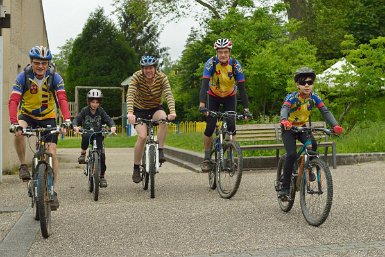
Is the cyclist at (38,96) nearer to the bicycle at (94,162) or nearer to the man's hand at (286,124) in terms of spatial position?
the bicycle at (94,162)

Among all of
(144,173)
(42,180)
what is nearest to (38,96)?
(42,180)

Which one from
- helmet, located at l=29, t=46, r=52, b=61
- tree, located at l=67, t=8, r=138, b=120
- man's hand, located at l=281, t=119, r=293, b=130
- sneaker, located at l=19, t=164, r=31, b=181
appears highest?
tree, located at l=67, t=8, r=138, b=120

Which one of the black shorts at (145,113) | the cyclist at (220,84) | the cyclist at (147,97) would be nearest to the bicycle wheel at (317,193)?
the cyclist at (220,84)

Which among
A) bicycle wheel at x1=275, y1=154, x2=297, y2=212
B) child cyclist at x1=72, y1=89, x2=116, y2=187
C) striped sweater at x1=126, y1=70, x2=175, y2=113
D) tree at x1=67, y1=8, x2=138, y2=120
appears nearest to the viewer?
bicycle wheel at x1=275, y1=154, x2=297, y2=212

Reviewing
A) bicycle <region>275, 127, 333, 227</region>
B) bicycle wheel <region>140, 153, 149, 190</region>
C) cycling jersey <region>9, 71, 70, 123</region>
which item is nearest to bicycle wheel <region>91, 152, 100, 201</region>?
bicycle wheel <region>140, 153, 149, 190</region>

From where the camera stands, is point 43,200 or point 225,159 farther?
point 225,159

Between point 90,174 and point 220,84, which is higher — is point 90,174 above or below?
below

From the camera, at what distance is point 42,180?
5605 millimetres

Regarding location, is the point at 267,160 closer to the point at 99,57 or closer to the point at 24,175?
the point at 24,175

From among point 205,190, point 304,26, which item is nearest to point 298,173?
point 205,190

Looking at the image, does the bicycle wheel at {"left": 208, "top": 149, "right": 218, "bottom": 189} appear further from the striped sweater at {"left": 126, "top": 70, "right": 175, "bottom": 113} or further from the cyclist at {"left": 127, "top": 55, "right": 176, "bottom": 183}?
the striped sweater at {"left": 126, "top": 70, "right": 175, "bottom": 113}

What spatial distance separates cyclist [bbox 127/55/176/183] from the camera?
8445 millimetres

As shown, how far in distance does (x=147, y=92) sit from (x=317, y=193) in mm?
3409

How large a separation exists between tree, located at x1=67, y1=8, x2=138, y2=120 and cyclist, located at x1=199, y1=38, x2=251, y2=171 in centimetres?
4604
